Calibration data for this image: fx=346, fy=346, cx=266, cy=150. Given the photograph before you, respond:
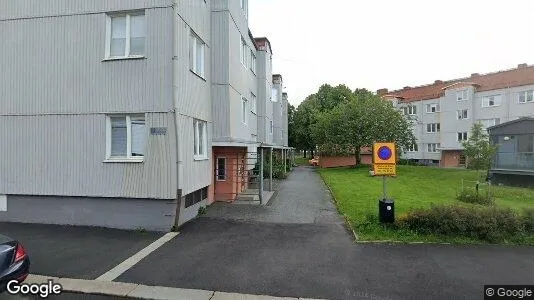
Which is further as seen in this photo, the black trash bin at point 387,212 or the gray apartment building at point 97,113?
the gray apartment building at point 97,113

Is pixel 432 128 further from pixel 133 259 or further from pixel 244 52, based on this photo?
pixel 133 259

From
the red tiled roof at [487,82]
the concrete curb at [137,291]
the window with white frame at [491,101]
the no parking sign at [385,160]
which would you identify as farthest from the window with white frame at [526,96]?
the concrete curb at [137,291]

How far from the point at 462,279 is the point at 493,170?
2328cm

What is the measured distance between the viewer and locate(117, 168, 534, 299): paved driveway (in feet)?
19.5

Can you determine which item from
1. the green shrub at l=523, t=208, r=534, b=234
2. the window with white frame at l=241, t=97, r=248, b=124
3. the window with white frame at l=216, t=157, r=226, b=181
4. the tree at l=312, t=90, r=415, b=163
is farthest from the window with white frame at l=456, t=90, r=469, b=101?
the window with white frame at l=216, t=157, r=226, b=181

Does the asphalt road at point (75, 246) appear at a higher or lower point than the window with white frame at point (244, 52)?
lower

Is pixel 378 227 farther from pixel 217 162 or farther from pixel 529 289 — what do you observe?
pixel 217 162

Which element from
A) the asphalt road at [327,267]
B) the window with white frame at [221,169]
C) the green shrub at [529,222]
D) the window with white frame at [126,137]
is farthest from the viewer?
the window with white frame at [221,169]

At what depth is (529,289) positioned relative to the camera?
5.96 meters

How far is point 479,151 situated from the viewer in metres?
18.8

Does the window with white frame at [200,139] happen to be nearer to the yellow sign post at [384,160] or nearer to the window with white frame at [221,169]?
the window with white frame at [221,169]

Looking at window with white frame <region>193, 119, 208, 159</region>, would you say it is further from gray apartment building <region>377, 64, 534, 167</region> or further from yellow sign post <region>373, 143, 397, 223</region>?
gray apartment building <region>377, 64, 534, 167</region>

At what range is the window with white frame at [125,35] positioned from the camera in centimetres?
1000

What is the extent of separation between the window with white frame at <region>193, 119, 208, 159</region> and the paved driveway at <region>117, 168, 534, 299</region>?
2.87 metres
